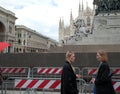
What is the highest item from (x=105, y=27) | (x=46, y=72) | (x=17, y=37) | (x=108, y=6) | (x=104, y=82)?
(x=17, y=37)

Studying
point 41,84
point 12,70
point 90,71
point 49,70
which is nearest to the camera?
point 41,84

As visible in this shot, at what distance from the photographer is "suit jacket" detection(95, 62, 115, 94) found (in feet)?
18.0

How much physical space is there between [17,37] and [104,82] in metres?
112

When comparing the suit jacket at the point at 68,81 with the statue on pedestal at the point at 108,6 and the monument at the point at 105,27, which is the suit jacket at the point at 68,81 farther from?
the statue on pedestal at the point at 108,6

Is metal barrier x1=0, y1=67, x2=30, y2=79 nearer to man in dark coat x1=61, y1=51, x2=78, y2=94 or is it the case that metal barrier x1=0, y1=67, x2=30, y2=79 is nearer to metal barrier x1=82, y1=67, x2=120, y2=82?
metal barrier x1=82, y1=67, x2=120, y2=82

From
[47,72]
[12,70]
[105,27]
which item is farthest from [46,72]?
[105,27]

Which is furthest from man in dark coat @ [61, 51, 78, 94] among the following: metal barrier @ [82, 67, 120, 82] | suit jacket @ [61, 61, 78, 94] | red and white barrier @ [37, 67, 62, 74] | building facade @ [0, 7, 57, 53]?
building facade @ [0, 7, 57, 53]

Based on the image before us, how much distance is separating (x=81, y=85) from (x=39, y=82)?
124 cm

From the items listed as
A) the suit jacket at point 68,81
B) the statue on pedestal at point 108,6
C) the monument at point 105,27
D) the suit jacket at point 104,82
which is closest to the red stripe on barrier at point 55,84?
the suit jacket at point 68,81

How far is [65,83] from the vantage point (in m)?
5.50

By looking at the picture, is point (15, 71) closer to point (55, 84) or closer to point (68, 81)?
point (55, 84)

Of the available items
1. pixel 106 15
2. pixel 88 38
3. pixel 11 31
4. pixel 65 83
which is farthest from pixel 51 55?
pixel 11 31

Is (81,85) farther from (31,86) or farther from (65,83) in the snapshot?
(65,83)

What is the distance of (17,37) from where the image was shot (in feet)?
380
